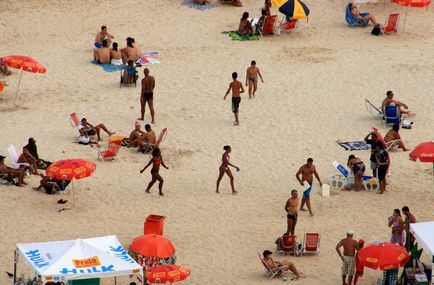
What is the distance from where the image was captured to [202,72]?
37312 millimetres

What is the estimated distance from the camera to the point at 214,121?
3391 centimetres

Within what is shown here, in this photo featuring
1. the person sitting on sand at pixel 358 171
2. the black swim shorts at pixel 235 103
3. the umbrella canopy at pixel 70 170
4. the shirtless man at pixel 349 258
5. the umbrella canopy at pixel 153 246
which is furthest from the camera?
the black swim shorts at pixel 235 103

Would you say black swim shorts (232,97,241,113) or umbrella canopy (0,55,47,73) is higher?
umbrella canopy (0,55,47,73)

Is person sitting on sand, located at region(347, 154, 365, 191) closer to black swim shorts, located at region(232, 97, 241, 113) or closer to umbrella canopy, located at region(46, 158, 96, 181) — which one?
black swim shorts, located at region(232, 97, 241, 113)

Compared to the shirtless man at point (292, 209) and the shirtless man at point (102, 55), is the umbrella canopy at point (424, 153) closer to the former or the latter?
the shirtless man at point (292, 209)

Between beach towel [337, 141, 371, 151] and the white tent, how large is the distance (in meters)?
9.11

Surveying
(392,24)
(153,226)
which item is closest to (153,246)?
(153,226)

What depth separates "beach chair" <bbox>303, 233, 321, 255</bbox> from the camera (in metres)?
26.7

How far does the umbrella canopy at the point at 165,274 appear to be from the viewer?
2414cm

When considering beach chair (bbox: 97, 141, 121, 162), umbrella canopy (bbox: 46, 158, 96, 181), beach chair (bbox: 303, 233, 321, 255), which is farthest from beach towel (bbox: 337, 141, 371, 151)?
umbrella canopy (bbox: 46, 158, 96, 181)

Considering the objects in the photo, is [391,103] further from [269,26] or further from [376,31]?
[269,26]

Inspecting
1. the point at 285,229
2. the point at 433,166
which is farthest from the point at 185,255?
the point at 433,166

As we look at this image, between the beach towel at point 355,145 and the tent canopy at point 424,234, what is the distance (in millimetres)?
6738

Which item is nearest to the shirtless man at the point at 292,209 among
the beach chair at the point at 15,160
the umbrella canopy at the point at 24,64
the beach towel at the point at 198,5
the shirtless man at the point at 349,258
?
the shirtless man at the point at 349,258
